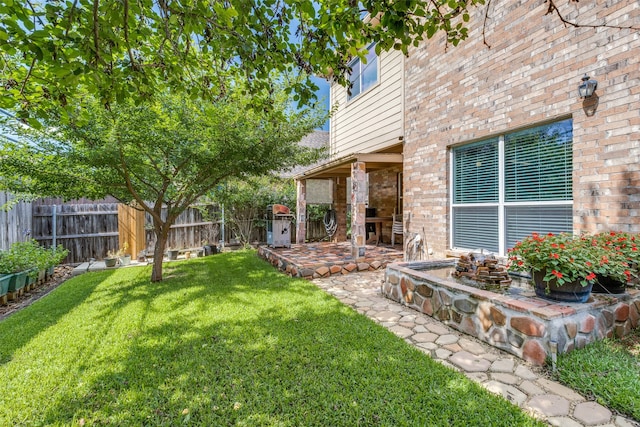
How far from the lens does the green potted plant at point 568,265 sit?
2725mm

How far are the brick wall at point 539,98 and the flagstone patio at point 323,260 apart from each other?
1.21 meters

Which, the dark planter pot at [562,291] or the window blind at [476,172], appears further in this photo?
the window blind at [476,172]

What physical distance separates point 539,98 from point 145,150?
610 centimetres

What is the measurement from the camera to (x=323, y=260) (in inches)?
265

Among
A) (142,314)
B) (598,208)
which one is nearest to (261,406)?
(142,314)

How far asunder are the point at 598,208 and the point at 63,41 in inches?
215

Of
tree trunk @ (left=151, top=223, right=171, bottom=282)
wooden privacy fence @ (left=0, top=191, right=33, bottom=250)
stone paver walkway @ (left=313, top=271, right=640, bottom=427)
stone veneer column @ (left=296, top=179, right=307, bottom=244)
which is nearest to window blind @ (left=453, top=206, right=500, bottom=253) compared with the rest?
stone paver walkway @ (left=313, top=271, right=640, bottom=427)

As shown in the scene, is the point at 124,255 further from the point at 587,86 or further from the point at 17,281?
the point at 587,86

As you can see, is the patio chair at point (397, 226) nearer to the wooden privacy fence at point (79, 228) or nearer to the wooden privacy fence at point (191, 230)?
the wooden privacy fence at point (191, 230)

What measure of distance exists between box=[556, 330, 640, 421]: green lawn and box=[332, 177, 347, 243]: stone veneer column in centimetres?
770

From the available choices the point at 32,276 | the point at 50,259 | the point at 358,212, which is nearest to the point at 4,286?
the point at 32,276

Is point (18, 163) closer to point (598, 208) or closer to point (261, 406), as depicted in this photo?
point (261, 406)

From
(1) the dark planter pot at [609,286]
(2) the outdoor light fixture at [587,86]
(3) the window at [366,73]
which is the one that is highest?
(3) the window at [366,73]

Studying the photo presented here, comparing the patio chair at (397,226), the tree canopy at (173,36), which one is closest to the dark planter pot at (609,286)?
the tree canopy at (173,36)
